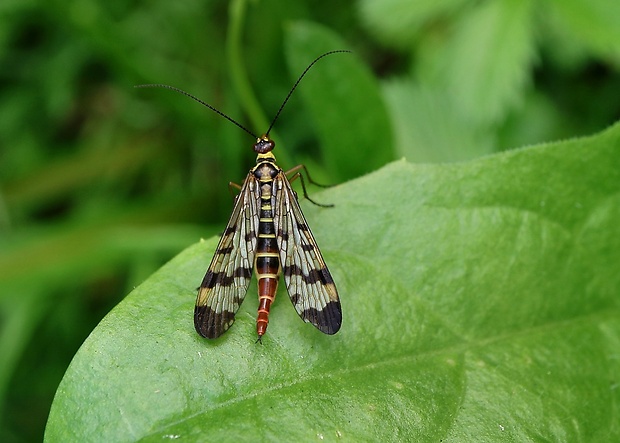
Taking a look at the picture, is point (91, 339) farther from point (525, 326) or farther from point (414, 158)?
point (414, 158)

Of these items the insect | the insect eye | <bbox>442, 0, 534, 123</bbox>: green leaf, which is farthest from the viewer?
<bbox>442, 0, 534, 123</bbox>: green leaf

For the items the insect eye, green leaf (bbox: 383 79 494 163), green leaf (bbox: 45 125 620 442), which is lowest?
green leaf (bbox: 45 125 620 442)

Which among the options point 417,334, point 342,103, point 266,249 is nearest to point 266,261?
point 266,249

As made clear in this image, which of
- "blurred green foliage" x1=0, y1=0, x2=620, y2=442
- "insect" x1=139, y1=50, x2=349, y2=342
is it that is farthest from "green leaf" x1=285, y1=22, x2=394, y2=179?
"blurred green foliage" x1=0, y1=0, x2=620, y2=442

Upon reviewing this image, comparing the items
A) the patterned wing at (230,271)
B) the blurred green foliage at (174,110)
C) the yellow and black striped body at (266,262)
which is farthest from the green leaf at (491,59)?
the patterned wing at (230,271)

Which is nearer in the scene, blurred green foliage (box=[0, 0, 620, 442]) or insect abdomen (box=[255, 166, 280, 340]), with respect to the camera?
insect abdomen (box=[255, 166, 280, 340])

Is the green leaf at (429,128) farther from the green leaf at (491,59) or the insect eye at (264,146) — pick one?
the insect eye at (264,146)

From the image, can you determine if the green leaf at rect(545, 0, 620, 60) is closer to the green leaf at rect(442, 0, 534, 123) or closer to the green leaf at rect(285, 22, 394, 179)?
the green leaf at rect(442, 0, 534, 123)
